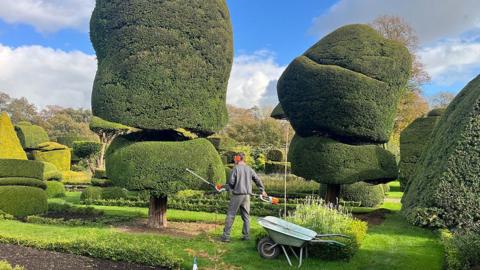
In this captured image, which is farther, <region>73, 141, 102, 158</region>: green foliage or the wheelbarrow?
<region>73, 141, 102, 158</region>: green foliage

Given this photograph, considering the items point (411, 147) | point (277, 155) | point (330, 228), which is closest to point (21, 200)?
point (330, 228)

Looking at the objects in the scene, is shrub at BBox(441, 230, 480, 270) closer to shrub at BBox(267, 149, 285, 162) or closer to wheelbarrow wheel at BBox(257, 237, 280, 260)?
wheelbarrow wheel at BBox(257, 237, 280, 260)

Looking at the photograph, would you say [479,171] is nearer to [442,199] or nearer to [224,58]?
[442,199]

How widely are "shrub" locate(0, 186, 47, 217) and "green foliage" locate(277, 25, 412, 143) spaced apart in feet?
28.1

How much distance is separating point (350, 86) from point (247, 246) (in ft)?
20.4

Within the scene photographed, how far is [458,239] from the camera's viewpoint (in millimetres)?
6754

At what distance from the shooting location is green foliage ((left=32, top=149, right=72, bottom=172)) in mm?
32344

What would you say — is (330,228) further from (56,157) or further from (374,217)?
(56,157)

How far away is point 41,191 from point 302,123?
871 centimetres

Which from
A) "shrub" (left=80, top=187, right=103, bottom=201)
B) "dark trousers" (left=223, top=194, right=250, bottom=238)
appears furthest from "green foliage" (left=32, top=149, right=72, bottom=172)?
"dark trousers" (left=223, top=194, right=250, bottom=238)

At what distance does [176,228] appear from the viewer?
11320mm

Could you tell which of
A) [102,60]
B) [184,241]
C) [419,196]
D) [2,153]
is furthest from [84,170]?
[419,196]

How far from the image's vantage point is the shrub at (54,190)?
2075 cm

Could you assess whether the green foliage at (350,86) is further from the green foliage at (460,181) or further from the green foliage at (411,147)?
the green foliage at (411,147)
